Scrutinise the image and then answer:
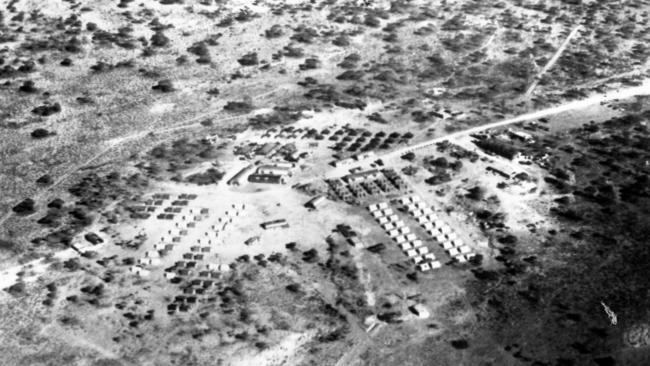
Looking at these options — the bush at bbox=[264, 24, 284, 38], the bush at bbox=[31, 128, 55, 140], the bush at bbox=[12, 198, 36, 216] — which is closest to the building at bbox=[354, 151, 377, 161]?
the bush at bbox=[12, 198, 36, 216]

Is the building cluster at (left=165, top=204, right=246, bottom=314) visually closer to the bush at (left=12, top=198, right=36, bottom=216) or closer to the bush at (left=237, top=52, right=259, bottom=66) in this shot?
the bush at (left=12, top=198, right=36, bottom=216)

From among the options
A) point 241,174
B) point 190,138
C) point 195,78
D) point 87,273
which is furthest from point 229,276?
point 195,78

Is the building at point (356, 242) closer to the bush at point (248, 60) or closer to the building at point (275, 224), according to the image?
the building at point (275, 224)

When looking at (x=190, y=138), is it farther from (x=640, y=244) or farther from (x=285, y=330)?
(x=640, y=244)

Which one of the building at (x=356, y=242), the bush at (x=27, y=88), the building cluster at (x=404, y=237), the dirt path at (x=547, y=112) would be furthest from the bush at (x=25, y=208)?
the dirt path at (x=547, y=112)

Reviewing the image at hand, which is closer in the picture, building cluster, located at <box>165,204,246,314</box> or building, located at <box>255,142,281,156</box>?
building cluster, located at <box>165,204,246,314</box>

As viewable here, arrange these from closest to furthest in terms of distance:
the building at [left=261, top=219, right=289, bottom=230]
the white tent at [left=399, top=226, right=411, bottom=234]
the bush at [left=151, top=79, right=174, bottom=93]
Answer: the white tent at [left=399, top=226, right=411, bottom=234] < the building at [left=261, top=219, right=289, bottom=230] < the bush at [left=151, top=79, right=174, bottom=93]
